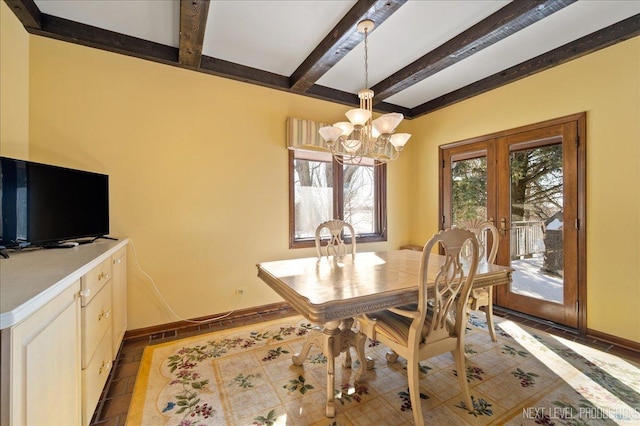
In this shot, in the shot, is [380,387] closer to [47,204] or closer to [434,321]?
[434,321]

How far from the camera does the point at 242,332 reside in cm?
263

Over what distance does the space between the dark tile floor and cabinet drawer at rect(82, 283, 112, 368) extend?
0.34m

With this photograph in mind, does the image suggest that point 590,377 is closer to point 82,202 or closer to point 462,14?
point 462,14

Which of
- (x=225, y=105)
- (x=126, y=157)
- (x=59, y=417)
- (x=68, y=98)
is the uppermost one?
(x=225, y=105)

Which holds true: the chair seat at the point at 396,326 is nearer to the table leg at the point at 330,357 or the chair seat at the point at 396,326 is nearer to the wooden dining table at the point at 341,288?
the wooden dining table at the point at 341,288

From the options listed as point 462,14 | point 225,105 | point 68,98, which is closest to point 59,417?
point 68,98

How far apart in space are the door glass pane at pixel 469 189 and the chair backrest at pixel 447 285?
2238 mm

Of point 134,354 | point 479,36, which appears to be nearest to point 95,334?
point 134,354

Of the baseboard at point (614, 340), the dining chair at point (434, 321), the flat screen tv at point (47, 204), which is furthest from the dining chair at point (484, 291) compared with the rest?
the flat screen tv at point (47, 204)

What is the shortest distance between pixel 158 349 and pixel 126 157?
178 cm

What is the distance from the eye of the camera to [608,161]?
2.43 m

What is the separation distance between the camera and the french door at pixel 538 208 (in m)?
2.63

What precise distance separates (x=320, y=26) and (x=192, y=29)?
1062 millimetres

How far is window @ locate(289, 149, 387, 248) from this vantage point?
347 cm
